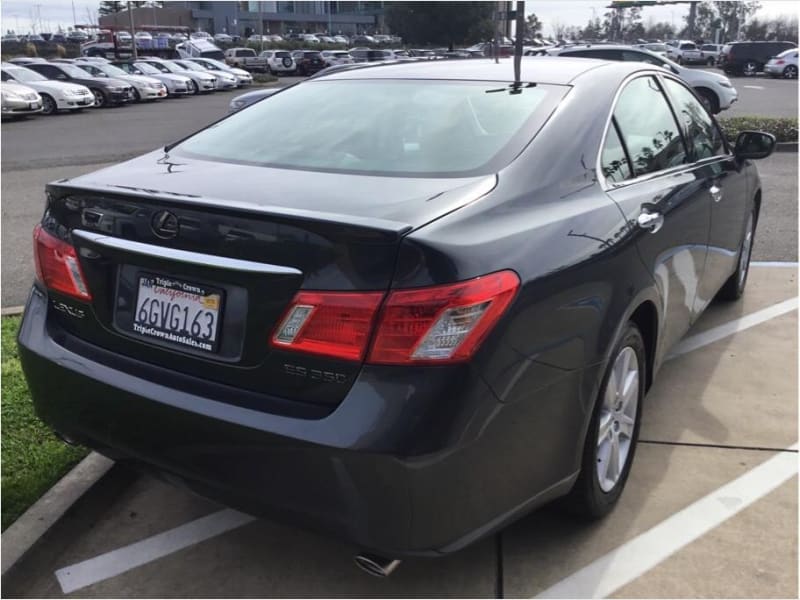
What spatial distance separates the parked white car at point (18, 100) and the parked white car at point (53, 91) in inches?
47.1

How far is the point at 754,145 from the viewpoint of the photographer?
14.3 feet

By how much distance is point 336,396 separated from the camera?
2049mm

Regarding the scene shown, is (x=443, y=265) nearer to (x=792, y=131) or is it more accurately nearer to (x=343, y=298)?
(x=343, y=298)

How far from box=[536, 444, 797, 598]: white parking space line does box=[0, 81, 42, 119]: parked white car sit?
71.4 ft

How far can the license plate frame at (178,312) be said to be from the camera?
2.20 meters

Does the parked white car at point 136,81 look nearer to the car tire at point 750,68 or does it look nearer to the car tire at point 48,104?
the car tire at point 48,104

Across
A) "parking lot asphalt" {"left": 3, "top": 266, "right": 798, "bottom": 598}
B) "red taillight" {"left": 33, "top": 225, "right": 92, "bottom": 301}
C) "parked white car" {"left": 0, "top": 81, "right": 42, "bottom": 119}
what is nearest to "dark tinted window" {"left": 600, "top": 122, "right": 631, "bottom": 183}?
"parking lot asphalt" {"left": 3, "top": 266, "right": 798, "bottom": 598}

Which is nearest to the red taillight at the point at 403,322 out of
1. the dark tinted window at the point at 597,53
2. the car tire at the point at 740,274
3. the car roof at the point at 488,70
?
the car roof at the point at 488,70

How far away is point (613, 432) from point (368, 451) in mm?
1214

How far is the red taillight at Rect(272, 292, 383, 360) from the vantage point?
6.58 feet

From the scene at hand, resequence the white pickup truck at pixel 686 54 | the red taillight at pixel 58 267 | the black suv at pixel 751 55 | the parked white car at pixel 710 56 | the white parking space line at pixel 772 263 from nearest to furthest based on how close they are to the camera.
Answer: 1. the red taillight at pixel 58 267
2. the white parking space line at pixel 772 263
3. the black suv at pixel 751 55
4. the white pickup truck at pixel 686 54
5. the parked white car at pixel 710 56

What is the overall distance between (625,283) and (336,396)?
1.15 metres

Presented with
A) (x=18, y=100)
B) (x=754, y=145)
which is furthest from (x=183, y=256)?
A: (x=18, y=100)

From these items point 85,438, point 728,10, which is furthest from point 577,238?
point 728,10
